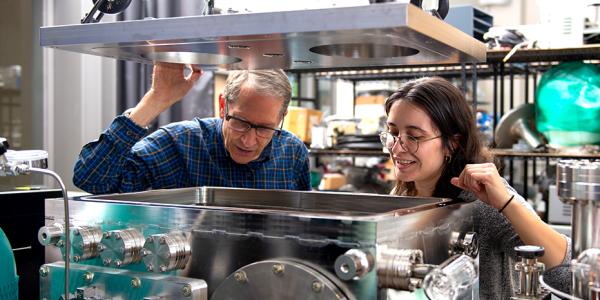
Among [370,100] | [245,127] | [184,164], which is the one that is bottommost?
[184,164]

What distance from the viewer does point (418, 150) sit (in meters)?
1.14

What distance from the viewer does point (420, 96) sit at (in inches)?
46.3

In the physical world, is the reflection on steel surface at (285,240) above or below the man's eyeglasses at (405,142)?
below

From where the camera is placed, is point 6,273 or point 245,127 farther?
point 245,127

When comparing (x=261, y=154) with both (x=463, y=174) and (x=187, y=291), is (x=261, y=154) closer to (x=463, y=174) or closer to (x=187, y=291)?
(x=463, y=174)

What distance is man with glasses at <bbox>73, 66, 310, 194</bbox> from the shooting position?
1.14m

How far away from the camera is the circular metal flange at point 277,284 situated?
581 mm

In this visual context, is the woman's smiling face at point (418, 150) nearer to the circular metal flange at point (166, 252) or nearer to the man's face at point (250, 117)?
the man's face at point (250, 117)

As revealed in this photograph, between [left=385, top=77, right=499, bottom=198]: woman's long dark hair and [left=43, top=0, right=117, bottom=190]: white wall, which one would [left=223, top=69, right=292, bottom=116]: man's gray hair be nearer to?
[left=385, top=77, right=499, bottom=198]: woman's long dark hair

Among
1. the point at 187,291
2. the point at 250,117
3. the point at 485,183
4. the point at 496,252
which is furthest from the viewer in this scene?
the point at 250,117

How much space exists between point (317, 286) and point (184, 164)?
0.94 m

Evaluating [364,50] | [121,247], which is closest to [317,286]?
[121,247]

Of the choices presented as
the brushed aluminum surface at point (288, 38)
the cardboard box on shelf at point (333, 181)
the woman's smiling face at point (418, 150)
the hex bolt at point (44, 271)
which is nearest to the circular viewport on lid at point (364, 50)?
the brushed aluminum surface at point (288, 38)

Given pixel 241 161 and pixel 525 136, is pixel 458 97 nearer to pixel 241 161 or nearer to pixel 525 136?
pixel 241 161
